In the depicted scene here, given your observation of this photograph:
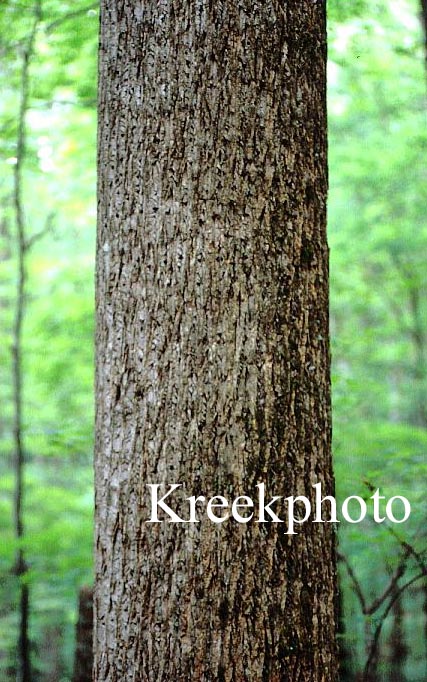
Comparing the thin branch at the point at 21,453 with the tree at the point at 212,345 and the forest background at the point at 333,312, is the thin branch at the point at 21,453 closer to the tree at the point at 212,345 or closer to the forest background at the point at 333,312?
the forest background at the point at 333,312

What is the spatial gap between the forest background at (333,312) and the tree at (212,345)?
3.68ft

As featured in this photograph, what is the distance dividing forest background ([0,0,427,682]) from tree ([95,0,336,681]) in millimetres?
1123

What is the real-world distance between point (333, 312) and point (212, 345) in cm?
1046

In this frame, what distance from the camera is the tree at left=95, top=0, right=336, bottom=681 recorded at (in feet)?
5.77

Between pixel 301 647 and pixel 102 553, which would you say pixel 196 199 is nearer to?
pixel 102 553

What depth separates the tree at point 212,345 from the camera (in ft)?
5.77

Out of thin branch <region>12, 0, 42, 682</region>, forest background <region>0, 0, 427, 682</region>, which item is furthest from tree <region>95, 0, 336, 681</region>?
thin branch <region>12, 0, 42, 682</region>

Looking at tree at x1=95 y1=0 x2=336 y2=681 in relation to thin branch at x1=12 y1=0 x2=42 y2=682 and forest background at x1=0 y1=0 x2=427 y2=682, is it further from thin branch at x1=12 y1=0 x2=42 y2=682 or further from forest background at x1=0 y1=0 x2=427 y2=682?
thin branch at x1=12 y1=0 x2=42 y2=682

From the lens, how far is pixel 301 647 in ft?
5.86

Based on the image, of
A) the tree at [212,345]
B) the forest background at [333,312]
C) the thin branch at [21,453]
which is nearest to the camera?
the tree at [212,345]

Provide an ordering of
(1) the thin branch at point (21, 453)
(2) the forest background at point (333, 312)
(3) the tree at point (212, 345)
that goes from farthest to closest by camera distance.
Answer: (1) the thin branch at point (21, 453) → (2) the forest background at point (333, 312) → (3) the tree at point (212, 345)

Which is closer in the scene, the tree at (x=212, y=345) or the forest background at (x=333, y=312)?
the tree at (x=212, y=345)

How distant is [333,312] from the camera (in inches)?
474

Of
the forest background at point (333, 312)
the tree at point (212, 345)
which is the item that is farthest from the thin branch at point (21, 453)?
the tree at point (212, 345)
